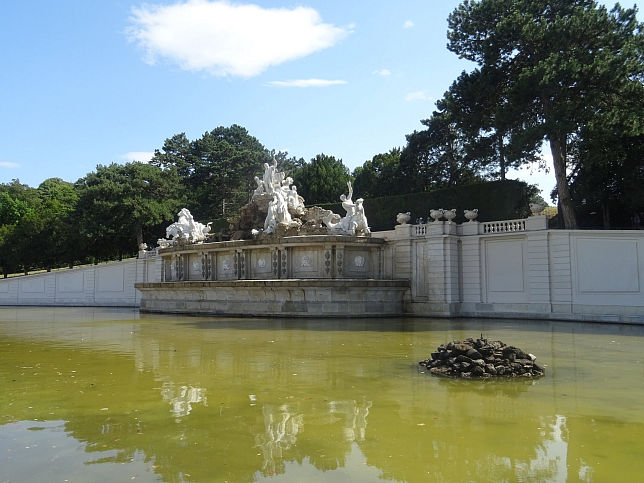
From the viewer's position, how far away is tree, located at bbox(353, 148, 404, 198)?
41.0 metres

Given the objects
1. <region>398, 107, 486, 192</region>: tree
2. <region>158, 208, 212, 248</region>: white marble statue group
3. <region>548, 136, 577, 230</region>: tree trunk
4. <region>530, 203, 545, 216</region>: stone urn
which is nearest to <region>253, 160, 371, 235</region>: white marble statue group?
<region>158, 208, 212, 248</region>: white marble statue group

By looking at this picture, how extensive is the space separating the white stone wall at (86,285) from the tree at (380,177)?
1800 centimetres

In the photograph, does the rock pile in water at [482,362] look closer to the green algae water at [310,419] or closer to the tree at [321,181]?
the green algae water at [310,419]

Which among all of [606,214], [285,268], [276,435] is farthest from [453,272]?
[276,435]

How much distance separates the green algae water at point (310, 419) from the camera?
4.79 meters

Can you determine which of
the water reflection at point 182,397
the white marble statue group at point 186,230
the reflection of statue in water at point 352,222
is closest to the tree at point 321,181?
the white marble statue group at point 186,230

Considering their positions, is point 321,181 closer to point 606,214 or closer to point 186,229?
point 186,229

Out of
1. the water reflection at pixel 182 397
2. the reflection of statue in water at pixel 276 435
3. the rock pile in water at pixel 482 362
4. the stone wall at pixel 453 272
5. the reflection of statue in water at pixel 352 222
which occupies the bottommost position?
the water reflection at pixel 182 397

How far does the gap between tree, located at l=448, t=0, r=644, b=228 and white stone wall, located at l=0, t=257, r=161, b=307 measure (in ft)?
87.3

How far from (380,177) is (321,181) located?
11.6 m

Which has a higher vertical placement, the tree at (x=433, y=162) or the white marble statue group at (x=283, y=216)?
the tree at (x=433, y=162)

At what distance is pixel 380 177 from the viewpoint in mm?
42844

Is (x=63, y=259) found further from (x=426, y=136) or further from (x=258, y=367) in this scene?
(x=258, y=367)

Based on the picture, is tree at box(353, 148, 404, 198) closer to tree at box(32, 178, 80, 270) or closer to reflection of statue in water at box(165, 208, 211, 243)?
reflection of statue in water at box(165, 208, 211, 243)
